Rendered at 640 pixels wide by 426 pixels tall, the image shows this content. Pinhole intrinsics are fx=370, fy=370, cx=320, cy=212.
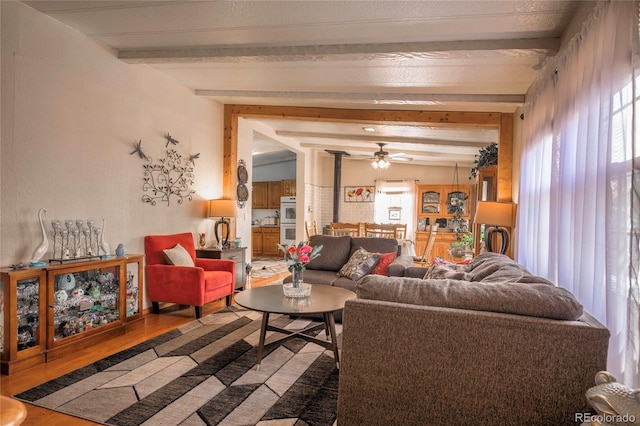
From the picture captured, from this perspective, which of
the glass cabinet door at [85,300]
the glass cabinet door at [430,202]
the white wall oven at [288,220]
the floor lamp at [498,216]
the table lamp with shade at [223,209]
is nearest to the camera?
the glass cabinet door at [85,300]

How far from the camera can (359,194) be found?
954cm

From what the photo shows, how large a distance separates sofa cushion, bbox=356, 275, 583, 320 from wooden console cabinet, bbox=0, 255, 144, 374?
243cm

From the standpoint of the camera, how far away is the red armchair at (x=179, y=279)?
389cm

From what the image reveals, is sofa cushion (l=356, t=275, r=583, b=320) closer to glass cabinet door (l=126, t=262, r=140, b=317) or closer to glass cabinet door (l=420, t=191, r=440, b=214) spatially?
glass cabinet door (l=126, t=262, r=140, b=317)

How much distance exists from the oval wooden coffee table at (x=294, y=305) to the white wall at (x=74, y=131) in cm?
176

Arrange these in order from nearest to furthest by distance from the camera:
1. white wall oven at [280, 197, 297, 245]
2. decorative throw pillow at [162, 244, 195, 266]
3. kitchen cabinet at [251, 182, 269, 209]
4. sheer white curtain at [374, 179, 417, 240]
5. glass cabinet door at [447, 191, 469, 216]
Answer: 1. decorative throw pillow at [162, 244, 195, 266]
2. glass cabinet door at [447, 191, 469, 216]
3. sheer white curtain at [374, 179, 417, 240]
4. white wall oven at [280, 197, 297, 245]
5. kitchen cabinet at [251, 182, 269, 209]

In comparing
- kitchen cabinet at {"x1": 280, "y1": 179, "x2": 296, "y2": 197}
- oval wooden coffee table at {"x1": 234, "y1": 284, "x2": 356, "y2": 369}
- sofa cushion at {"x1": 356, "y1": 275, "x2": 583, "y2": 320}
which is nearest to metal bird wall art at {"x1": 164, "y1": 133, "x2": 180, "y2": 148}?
oval wooden coffee table at {"x1": 234, "y1": 284, "x2": 356, "y2": 369}

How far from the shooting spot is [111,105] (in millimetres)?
3697

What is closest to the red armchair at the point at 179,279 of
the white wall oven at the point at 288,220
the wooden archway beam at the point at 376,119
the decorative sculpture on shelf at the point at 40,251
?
Answer: the decorative sculpture on shelf at the point at 40,251

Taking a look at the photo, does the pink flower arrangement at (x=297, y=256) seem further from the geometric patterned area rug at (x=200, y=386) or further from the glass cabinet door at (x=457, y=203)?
the glass cabinet door at (x=457, y=203)

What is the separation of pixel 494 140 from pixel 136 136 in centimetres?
540

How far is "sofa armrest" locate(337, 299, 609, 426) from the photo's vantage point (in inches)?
57.4

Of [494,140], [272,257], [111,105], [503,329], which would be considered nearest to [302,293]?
[503,329]

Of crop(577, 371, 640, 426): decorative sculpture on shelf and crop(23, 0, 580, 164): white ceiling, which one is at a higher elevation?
crop(23, 0, 580, 164): white ceiling
